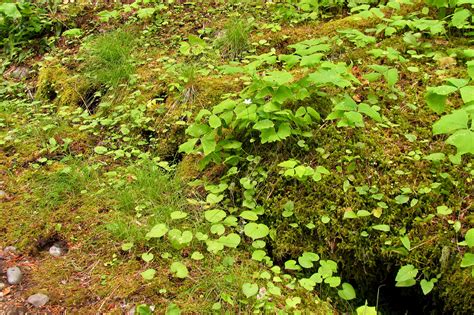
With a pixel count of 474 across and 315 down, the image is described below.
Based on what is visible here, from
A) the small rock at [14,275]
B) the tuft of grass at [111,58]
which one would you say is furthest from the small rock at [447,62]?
the small rock at [14,275]

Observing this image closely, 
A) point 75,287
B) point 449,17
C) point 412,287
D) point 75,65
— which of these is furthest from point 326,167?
point 75,65

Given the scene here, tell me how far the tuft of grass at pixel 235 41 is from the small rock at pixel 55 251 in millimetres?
2454

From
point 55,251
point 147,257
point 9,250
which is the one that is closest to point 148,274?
point 147,257

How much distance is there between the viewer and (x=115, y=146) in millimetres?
3836

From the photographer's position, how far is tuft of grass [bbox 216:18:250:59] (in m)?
4.45

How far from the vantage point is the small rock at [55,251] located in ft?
9.56

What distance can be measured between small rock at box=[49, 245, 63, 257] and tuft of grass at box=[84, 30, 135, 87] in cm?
200

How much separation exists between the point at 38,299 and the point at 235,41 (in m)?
3.02

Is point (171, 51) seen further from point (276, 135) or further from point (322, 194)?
point (322, 194)

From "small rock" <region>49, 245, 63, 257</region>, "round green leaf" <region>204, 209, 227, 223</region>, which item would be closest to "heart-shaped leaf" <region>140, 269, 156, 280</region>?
"round green leaf" <region>204, 209, 227, 223</region>

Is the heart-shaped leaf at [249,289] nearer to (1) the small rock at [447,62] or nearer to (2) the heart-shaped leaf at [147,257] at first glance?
(2) the heart-shaped leaf at [147,257]

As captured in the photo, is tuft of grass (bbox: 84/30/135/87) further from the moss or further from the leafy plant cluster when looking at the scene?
the leafy plant cluster

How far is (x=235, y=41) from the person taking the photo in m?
4.49

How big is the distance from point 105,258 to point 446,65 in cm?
296
